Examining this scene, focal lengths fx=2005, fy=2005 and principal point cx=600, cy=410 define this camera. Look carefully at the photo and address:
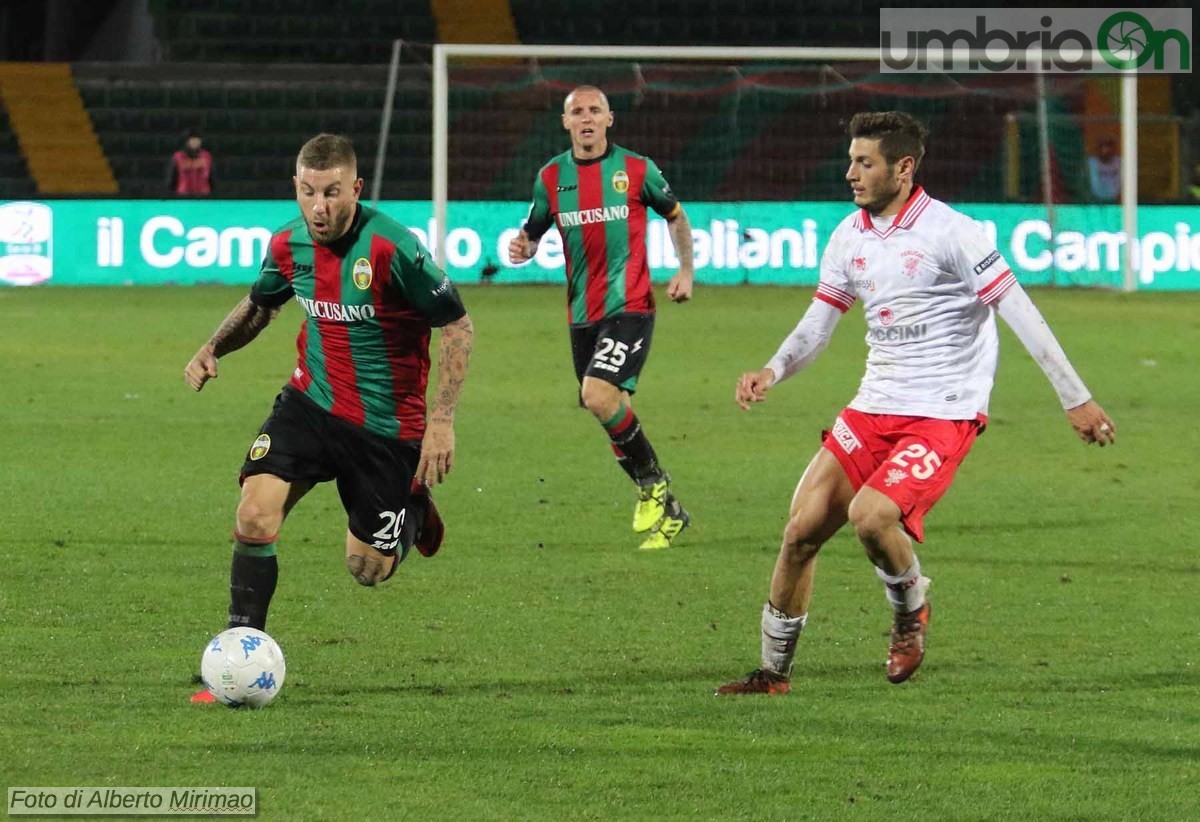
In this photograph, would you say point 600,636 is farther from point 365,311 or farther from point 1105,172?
point 1105,172

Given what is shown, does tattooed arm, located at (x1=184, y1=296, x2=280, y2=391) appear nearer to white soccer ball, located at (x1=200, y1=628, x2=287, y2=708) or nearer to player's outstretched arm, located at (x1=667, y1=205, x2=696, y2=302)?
white soccer ball, located at (x1=200, y1=628, x2=287, y2=708)

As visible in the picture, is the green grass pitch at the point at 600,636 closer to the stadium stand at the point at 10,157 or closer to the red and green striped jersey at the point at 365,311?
the red and green striped jersey at the point at 365,311

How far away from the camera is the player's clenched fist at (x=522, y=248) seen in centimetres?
1048

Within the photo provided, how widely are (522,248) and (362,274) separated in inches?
162

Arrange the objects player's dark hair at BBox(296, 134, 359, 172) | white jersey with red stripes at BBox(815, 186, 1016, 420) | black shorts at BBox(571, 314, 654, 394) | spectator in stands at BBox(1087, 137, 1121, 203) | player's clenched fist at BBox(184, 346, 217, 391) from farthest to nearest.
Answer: spectator in stands at BBox(1087, 137, 1121, 203) → black shorts at BBox(571, 314, 654, 394) → player's clenched fist at BBox(184, 346, 217, 391) → white jersey with red stripes at BBox(815, 186, 1016, 420) → player's dark hair at BBox(296, 134, 359, 172)

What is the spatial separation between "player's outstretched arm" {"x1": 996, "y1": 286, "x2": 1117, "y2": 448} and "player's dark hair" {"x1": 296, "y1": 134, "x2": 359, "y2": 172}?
6.88 feet

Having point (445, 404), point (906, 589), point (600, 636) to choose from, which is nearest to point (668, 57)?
point (600, 636)

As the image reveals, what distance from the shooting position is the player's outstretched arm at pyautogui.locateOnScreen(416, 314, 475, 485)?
635 centimetres

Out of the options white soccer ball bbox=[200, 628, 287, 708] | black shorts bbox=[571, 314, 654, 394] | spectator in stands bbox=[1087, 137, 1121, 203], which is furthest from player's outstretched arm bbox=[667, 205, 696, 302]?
spectator in stands bbox=[1087, 137, 1121, 203]

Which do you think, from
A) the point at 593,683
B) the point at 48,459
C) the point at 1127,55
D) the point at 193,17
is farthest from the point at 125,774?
the point at 193,17

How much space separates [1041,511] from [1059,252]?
50.2ft

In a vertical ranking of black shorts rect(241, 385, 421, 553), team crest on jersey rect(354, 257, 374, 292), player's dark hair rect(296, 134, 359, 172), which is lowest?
black shorts rect(241, 385, 421, 553)

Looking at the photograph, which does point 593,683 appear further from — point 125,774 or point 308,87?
point 308,87

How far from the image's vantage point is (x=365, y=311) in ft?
21.6
